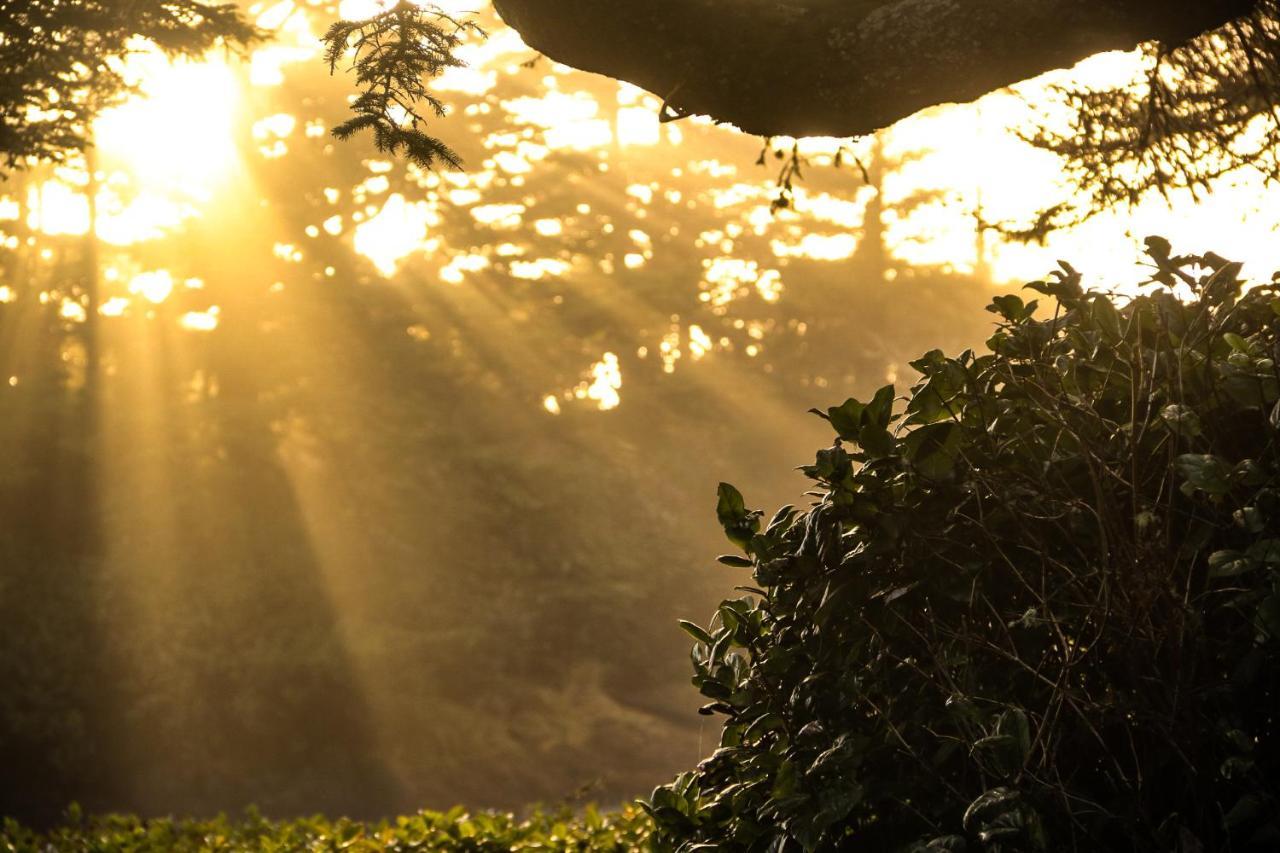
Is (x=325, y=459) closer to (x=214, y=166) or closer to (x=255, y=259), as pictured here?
(x=255, y=259)

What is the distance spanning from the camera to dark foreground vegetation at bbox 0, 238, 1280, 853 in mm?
2305

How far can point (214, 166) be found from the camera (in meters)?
22.7

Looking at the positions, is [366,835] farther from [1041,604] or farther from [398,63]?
[1041,604]

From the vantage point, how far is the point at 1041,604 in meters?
2.51

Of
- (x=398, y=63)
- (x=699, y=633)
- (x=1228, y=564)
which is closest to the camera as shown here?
(x=1228, y=564)

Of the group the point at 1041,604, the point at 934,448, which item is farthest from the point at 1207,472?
the point at 934,448

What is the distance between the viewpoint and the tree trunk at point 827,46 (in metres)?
3.50

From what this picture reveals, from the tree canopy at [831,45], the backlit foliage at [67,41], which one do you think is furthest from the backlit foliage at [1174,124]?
the backlit foliage at [67,41]

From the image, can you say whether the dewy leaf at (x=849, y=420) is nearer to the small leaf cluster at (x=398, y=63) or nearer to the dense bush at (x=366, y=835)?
the small leaf cluster at (x=398, y=63)

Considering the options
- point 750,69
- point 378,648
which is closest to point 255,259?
point 378,648

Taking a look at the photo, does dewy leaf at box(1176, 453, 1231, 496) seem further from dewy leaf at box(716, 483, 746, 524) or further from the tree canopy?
the tree canopy

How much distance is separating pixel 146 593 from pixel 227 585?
1.20m

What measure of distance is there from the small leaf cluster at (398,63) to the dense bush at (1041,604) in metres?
1.94

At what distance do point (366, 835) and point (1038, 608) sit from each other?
14.4ft
